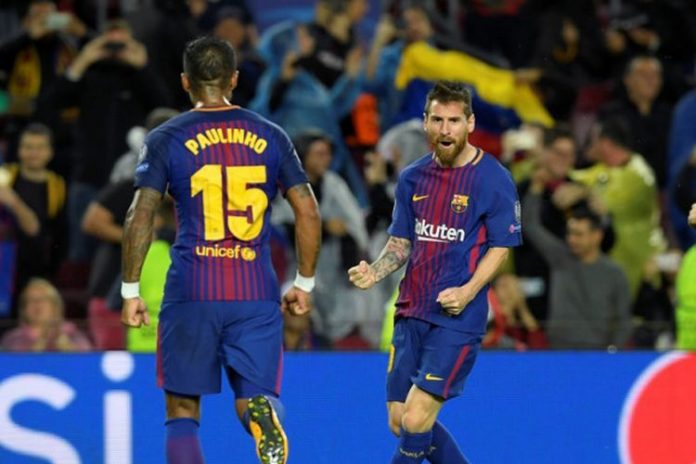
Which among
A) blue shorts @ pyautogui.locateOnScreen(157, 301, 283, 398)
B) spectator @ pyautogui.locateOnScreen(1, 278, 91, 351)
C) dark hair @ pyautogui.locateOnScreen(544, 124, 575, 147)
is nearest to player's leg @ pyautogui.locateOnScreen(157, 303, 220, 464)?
blue shorts @ pyautogui.locateOnScreen(157, 301, 283, 398)

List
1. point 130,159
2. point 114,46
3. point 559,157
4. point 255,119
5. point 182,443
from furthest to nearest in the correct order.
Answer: point 114,46 → point 559,157 → point 130,159 → point 255,119 → point 182,443

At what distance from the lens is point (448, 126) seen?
7.51 meters

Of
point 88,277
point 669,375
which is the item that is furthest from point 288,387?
point 88,277

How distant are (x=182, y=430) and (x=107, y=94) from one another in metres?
5.04

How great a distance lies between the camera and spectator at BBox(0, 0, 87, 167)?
40.3 feet

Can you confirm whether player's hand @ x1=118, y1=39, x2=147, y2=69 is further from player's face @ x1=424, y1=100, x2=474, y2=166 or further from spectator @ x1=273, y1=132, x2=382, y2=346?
player's face @ x1=424, y1=100, x2=474, y2=166

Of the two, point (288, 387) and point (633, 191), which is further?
point (633, 191)

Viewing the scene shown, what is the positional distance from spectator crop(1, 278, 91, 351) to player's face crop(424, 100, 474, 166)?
9.99 ft

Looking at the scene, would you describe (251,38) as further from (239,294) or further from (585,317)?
(239,294)

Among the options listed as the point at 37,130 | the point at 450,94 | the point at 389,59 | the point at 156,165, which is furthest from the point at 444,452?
the point at 389,59

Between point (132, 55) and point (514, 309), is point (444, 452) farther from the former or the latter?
point (132, 55)

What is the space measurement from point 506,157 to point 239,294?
5.08 metres

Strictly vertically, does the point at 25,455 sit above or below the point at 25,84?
below

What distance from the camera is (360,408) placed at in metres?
8.92
